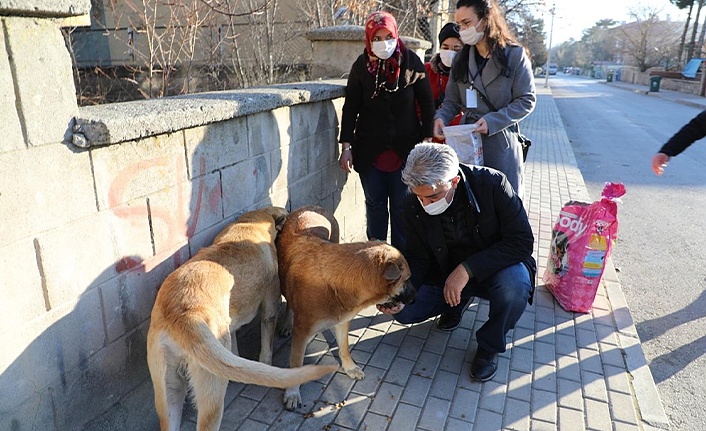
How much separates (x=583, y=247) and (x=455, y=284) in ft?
4.97

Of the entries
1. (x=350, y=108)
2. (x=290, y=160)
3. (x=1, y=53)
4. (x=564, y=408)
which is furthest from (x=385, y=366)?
(x=1, y=53)

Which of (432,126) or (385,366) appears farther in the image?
(432,126)

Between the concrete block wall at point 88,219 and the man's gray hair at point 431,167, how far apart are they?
4.05 feet

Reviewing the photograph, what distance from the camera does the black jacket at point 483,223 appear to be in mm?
3340

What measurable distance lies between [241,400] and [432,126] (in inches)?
106

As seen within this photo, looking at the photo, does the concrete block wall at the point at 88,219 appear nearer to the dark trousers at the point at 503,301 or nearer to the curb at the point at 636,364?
the dark trousers at the point at 503,301

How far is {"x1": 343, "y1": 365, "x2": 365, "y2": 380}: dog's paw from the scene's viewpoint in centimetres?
344

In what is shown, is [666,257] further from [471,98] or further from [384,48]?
[384,48]

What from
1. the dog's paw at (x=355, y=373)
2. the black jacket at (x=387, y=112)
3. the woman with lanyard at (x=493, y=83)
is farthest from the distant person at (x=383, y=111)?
the dog's paw at (x=355, y=373)

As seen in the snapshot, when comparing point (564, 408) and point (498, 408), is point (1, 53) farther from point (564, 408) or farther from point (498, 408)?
point (564, 408)

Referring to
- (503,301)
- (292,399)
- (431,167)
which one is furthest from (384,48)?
(292,399)

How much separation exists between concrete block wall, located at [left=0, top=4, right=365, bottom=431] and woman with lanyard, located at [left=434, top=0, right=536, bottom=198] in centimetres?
173

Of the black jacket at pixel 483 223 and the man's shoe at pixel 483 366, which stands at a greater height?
the black jacket at pixel 483 223

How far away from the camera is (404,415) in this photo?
10.2ft
